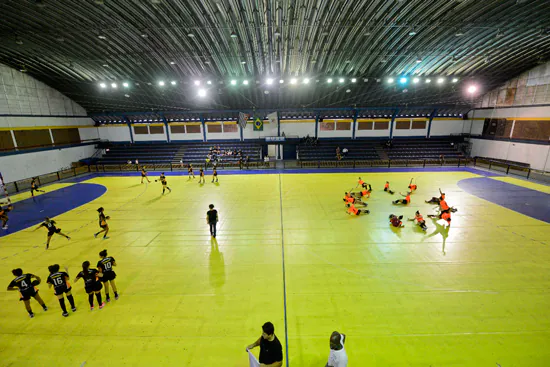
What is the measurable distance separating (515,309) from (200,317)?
9520 mm

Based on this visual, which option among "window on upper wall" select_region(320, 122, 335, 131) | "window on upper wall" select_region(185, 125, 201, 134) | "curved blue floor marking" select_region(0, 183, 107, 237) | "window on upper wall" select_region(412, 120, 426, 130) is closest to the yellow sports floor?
"curved blue floor marking" select_region(0, 183, 107, 237)

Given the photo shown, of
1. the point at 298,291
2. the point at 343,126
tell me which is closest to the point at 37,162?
the point at 298,291

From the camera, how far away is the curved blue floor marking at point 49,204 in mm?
14625

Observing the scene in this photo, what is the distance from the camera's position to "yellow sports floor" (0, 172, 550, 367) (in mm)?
6004

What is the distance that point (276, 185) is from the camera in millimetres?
22062

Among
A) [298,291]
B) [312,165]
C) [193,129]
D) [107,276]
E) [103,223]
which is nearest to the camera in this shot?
[107,276]

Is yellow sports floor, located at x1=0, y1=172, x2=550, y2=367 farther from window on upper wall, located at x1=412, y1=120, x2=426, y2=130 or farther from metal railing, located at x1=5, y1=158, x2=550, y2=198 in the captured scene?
window on upper wall, located at x1=412, y1=120, x2=426, y2=130

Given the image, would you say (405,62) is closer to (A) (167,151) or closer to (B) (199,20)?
(B) (199,20)

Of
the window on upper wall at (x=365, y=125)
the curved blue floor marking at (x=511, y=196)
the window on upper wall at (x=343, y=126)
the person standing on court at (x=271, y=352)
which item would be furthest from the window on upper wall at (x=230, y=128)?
the person standing on court at (x=271, y=352)

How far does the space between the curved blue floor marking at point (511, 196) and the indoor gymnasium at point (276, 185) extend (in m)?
0.27

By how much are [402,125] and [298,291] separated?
37.1 metres

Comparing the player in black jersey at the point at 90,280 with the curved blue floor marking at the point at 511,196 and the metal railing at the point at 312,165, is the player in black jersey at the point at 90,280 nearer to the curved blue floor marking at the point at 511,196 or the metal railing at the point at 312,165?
the curved blue floor marking at the point at 511,196

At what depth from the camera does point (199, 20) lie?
15953 mm

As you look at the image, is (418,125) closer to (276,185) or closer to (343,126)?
(343,126)
